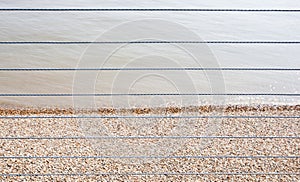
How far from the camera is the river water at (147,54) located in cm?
448

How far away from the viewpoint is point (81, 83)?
444 cm

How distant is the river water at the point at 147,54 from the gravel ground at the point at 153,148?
1.86ft

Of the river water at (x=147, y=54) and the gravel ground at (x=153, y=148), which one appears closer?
the gravel ground at (x=153, y=148)

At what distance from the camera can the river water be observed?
448cm

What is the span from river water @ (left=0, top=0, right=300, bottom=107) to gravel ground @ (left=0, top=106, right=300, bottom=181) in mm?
568

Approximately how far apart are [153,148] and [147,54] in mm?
2261

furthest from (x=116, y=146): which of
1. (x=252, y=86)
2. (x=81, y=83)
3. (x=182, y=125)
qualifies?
(x=252, y=86)

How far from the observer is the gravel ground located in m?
2.69

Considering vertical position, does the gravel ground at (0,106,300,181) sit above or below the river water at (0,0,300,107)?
below

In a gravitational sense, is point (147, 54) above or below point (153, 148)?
above

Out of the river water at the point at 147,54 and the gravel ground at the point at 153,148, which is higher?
the river water at the point at 147,54

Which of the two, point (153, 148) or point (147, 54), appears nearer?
point (153, 148)

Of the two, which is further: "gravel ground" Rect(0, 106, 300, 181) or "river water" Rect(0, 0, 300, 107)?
"river water" Rect(0, 0, 300, 107)

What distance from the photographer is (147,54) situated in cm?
519
